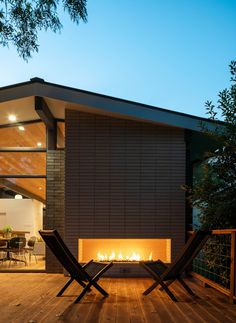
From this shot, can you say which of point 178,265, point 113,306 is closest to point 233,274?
point 178,265

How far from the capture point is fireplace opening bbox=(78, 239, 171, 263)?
8727 millimetres

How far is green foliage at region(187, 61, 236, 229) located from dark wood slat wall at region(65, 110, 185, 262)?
4.60 feet

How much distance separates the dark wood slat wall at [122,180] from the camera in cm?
845

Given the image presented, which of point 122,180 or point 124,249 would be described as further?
point 124,249

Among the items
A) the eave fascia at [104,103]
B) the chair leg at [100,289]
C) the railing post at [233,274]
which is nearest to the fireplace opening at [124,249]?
the eave fascia at [104,103]

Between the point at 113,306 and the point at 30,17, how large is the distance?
3.63 m

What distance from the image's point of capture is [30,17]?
154 inches

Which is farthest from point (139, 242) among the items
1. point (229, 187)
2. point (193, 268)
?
point (229, 187)

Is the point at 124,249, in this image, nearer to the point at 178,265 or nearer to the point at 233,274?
the point at 178,265

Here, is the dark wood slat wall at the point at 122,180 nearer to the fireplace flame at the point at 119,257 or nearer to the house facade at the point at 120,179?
the house facade at the point at 120,179

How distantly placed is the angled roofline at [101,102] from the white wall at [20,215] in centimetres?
441

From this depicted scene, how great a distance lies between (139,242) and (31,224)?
5.48 meters

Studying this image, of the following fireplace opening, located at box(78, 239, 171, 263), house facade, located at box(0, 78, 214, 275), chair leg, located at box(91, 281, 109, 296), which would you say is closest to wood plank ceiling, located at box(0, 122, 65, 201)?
house facade, located at box(0, 78, 214, 275)

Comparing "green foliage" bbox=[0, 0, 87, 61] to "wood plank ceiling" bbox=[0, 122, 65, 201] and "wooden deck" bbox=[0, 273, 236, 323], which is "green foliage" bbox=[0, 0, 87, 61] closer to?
"wooden deck" bbox=[0, 273, 236, 323]
